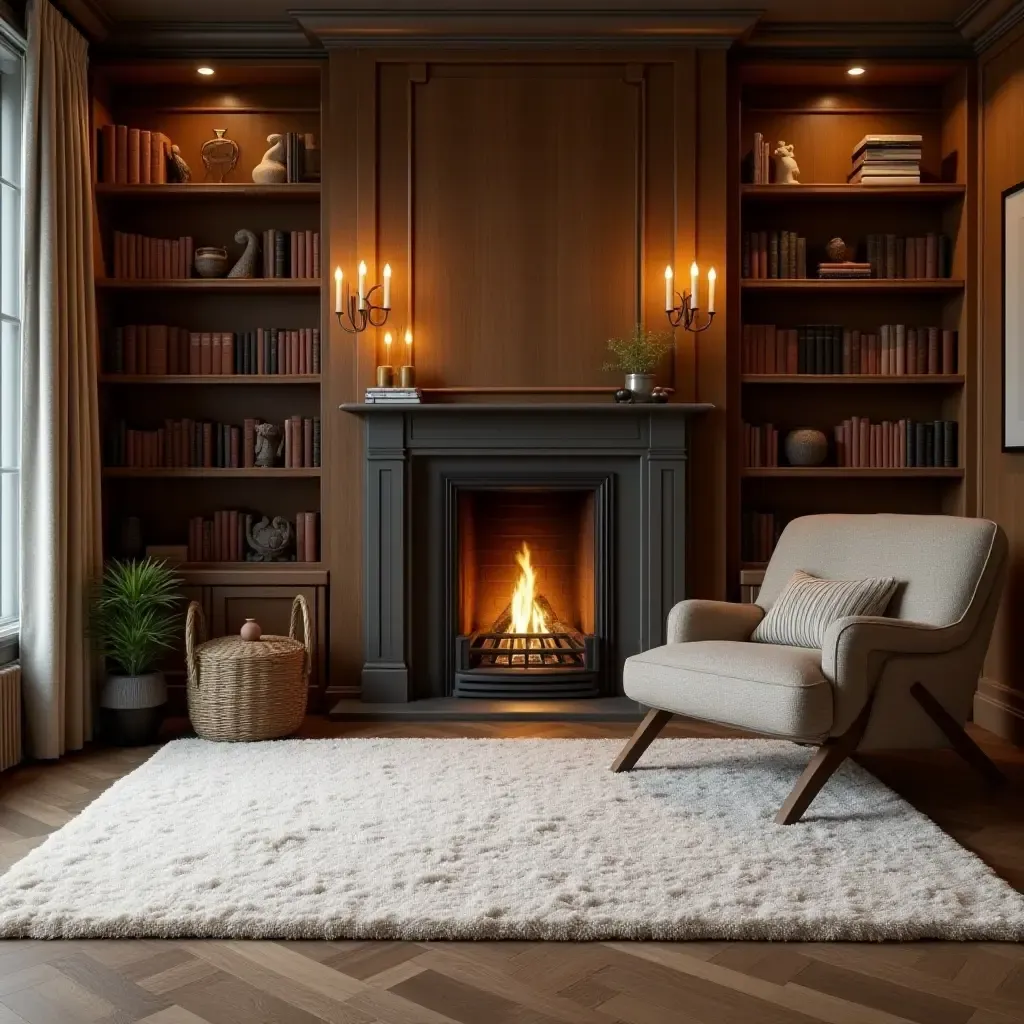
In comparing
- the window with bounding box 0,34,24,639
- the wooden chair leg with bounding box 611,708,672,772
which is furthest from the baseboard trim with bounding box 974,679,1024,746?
the window with bounding box 0,34,24,639

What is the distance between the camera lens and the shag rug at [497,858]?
2.31 metres

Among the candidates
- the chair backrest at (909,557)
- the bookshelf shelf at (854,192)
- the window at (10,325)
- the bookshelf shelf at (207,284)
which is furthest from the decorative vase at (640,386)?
the window at (10,325)

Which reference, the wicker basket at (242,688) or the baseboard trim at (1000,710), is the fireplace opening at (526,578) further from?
the baseboard trim at (1000,710)

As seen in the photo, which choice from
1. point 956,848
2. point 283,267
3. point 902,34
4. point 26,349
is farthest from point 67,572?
point 902,34

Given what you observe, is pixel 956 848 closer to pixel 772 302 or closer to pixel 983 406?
pixel 983 406

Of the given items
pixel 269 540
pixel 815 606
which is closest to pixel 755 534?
pixel 815 606

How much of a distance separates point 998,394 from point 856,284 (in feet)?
2.47

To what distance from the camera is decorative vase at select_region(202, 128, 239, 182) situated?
15.8ft

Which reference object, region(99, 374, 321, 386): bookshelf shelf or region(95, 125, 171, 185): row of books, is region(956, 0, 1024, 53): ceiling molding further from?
region(95, 125, 171, 185): row of books

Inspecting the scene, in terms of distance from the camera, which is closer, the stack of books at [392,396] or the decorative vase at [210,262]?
the stack of books at [392,396]

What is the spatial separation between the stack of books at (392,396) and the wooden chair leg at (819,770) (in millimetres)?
2215

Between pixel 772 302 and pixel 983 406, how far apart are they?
1.03 metres

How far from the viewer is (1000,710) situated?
4270 mm

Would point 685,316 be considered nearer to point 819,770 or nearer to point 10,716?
point 819,770
